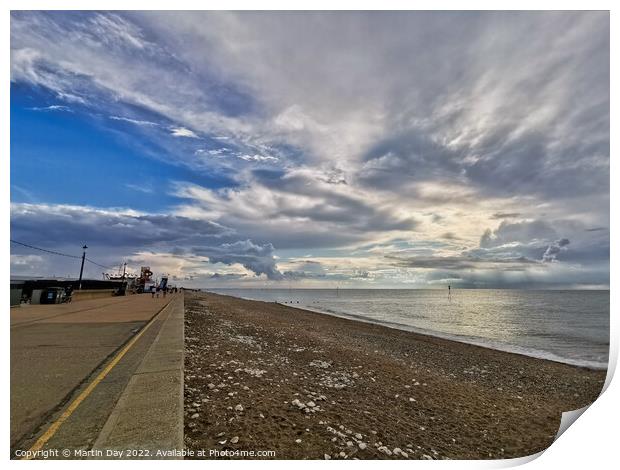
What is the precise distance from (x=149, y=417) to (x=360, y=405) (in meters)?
3.81

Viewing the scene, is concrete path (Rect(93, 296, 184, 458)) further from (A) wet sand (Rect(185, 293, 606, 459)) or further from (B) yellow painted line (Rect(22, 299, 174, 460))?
(B) yellow painted line (Rect(22, 299, 174, 460))

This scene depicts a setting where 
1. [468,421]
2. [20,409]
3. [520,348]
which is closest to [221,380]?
[20,409]

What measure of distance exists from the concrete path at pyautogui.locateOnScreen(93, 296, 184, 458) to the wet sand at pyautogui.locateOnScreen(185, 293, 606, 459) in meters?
0.37

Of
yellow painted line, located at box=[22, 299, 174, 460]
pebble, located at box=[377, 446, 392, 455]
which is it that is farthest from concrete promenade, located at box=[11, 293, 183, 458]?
pebble, located at box=[377, 446, 392, 455]

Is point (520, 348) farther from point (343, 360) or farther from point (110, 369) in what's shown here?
point (110, 369)

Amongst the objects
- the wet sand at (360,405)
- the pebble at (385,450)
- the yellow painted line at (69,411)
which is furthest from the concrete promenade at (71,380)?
the pebble at (385,450)

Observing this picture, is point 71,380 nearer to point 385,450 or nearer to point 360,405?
point 360,405

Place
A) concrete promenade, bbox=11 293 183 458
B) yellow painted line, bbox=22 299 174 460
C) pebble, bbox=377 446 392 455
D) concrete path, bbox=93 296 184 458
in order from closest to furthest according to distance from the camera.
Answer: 1. concrete path, bbox=93 296 184 458
2. yellow painted line, bbox=22 299 174 460
3. concrete promenade, bbox=11 293 183 458
4. pebble, bbox=377 446 392 455

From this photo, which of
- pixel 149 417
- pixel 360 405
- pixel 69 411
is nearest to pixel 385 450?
pixel 360 405

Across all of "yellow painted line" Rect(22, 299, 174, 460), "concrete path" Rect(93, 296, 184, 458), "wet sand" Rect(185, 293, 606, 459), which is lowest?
"wet sand" Rect(185, 293, 606, 459)

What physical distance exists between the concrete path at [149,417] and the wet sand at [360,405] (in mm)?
366

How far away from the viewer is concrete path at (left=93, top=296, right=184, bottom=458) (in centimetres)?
387

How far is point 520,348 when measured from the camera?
Result: 2048 centimetres

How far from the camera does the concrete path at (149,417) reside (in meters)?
3.87
